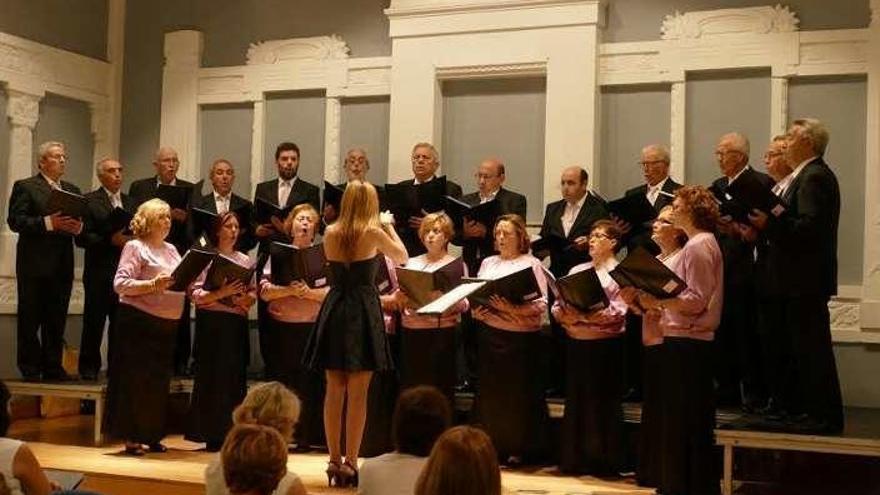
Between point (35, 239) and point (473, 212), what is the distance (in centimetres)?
264

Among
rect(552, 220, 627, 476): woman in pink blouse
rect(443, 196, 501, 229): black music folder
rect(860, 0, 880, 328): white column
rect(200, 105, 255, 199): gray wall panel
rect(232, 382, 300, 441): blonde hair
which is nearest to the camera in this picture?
rect(232, 382, 300, 441): blonde hair

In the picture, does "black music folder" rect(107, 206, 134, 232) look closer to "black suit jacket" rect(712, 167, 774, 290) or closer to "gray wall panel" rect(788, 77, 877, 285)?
"black suit jacket" rect(712, 167, 774, 290)

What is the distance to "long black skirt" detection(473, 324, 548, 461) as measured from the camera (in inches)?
220

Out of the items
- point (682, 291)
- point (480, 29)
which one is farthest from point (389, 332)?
point (480, 29)

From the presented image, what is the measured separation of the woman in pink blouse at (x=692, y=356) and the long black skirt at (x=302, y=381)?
1.98 meters

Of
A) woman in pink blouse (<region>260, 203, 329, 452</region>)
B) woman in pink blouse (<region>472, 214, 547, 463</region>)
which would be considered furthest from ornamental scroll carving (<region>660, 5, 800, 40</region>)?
woman in pink blouse (<region>260, 203, 329, 452</region>)

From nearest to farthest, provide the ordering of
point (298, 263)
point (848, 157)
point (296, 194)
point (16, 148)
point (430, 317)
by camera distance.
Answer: point (298, 263)
point (430, 317)
point (848, 157)
point (296, 194)
point (16, 148)

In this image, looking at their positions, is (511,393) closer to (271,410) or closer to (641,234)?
(641,234)

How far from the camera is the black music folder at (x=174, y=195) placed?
6633 millimetres

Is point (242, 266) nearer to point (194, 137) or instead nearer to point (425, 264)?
point (425, 264)

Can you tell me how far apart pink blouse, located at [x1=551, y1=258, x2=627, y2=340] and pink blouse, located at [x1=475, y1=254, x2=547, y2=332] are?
0.13 meters

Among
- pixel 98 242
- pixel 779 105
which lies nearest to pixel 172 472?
pixel 98 242

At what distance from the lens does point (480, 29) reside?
7391 millimetres

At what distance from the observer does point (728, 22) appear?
22.4 feet
